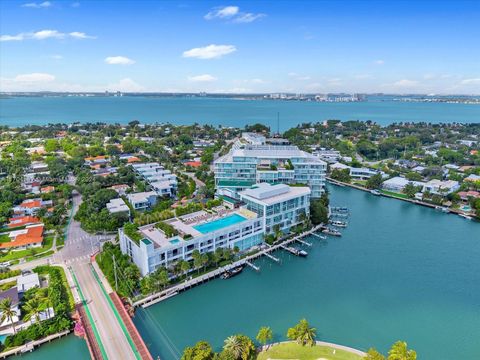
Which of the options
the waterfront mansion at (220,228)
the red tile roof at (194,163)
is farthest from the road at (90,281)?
→ the red tile roof at (194,163)

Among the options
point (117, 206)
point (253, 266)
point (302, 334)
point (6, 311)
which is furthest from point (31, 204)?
point (302, 334)

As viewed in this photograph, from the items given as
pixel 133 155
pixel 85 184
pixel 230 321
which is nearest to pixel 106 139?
pixel 133 155

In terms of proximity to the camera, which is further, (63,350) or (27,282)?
(27,282)

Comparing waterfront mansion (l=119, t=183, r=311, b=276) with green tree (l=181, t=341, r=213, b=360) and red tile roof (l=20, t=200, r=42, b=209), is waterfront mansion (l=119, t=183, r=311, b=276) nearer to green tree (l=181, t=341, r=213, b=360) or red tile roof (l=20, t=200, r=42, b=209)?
green tree (l=181, t=341, r=213, b=360)

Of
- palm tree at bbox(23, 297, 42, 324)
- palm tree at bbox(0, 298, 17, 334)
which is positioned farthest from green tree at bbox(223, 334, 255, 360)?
palm tree at bbox(0, 298, 17, 334)

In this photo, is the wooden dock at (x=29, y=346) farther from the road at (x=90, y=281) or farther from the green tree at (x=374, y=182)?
the green tree at (x=374, y=182)

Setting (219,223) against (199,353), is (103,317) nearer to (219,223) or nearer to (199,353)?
(199,353)
